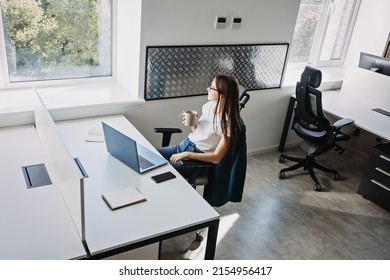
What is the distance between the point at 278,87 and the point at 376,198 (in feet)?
4.56

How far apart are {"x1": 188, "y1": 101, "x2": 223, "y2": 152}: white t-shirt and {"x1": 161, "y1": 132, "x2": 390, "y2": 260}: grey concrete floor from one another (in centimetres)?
72

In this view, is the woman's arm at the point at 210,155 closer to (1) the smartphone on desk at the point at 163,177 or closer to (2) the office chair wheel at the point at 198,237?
(1) the smartphone on desk at the point at 163,177

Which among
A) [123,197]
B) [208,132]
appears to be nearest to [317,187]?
[208,132]

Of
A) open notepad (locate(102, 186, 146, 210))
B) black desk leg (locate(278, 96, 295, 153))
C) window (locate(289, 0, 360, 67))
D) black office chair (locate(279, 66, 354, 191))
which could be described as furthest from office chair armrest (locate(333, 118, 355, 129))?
open notepad (locate(102, 186, 146, 210))

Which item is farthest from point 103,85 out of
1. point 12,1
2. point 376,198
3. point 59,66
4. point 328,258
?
point 376,198

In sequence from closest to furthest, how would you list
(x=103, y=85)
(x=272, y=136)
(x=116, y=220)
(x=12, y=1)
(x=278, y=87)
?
(x=116, y=220), (x=12, y=1), (x=103, y=85), (x=278, y=87), (x=272, y=136)

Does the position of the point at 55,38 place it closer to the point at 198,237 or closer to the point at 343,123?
the point at 198,237

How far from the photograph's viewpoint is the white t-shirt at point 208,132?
2.39 meters

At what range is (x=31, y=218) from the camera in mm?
1762

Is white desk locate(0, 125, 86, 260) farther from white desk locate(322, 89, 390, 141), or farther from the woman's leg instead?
white desk locate(322, 89, 390, 141)

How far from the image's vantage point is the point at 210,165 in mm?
2367

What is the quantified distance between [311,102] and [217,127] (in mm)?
1347

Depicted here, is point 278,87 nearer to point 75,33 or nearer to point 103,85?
point 103,85

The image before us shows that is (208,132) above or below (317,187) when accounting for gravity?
above
